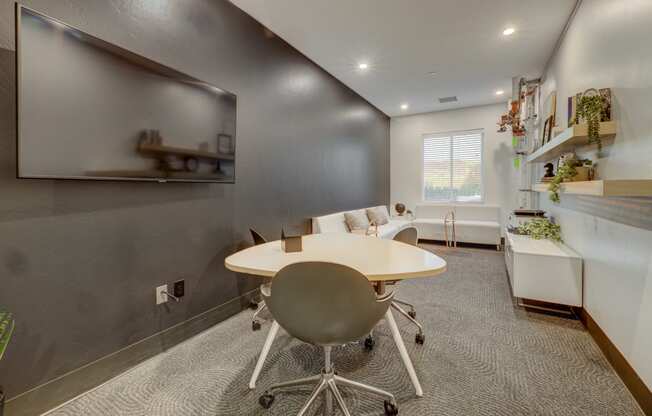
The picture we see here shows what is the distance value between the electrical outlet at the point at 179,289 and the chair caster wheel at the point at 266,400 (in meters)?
1.02

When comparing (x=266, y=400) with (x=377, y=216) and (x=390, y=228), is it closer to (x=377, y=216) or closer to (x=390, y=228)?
(x=390, y=228)

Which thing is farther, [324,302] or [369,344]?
[369,344]

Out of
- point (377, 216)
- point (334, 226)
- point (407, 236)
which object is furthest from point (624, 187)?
point (377, 216)

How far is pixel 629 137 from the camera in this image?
5.57ft

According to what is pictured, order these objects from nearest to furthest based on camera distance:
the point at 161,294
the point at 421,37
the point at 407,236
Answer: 1. the point at 161,294
2. the point at 407,236
3. the point at 421,37

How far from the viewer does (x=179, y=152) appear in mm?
1979

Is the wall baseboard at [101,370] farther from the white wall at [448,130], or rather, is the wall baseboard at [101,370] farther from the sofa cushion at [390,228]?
the white wall at [448,130]

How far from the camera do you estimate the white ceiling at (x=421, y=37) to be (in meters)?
2.67

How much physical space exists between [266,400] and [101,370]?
1.02 metres

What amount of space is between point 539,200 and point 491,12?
9.87 ft

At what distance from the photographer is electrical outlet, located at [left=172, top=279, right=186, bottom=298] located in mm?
2102

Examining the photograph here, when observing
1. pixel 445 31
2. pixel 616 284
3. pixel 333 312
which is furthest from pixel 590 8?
pixel 333 312

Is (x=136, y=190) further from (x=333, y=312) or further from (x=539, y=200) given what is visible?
(x=539, y=200)

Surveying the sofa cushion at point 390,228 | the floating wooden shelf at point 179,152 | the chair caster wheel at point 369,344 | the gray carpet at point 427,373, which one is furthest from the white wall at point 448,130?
the floating wooden shelf at point 179,152
